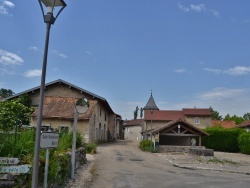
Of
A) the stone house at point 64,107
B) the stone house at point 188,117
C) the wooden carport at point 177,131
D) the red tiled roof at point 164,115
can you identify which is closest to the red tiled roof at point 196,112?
the stone house at point 188,117

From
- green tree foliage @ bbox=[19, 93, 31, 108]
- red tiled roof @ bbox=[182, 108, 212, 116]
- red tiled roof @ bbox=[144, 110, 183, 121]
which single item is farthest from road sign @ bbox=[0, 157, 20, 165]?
red tiled roof @ bbox=[182, 108, 212, 116]

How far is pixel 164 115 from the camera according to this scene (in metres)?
57.6

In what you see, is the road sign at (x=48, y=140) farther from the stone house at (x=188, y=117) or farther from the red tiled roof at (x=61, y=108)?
the stone house at (x=188, y=117)

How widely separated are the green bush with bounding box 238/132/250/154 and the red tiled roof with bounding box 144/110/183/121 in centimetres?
2098

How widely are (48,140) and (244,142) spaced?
3131 centimetres

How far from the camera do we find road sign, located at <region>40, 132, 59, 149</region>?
708cm

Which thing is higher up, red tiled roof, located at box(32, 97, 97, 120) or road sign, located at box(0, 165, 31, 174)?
red tiled roof, located at box(32, 97, 97, 120)

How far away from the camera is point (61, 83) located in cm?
3503

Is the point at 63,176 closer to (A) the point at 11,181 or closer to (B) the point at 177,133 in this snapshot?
(A) the point at 11,181

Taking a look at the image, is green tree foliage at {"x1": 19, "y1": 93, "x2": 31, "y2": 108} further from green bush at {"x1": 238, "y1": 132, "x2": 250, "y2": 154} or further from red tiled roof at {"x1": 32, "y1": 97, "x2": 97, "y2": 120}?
green bush at {"x1": 238, "y1": 132, "x2": 250, "y2": 154}

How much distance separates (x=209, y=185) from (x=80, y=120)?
2060 centimetres

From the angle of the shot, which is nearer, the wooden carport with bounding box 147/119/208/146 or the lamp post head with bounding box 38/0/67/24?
the lamp post head with bounding box 38/0/67/24

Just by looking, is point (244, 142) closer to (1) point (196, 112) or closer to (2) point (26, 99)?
(1) point (196, 112)

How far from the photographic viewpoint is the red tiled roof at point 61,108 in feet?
101
